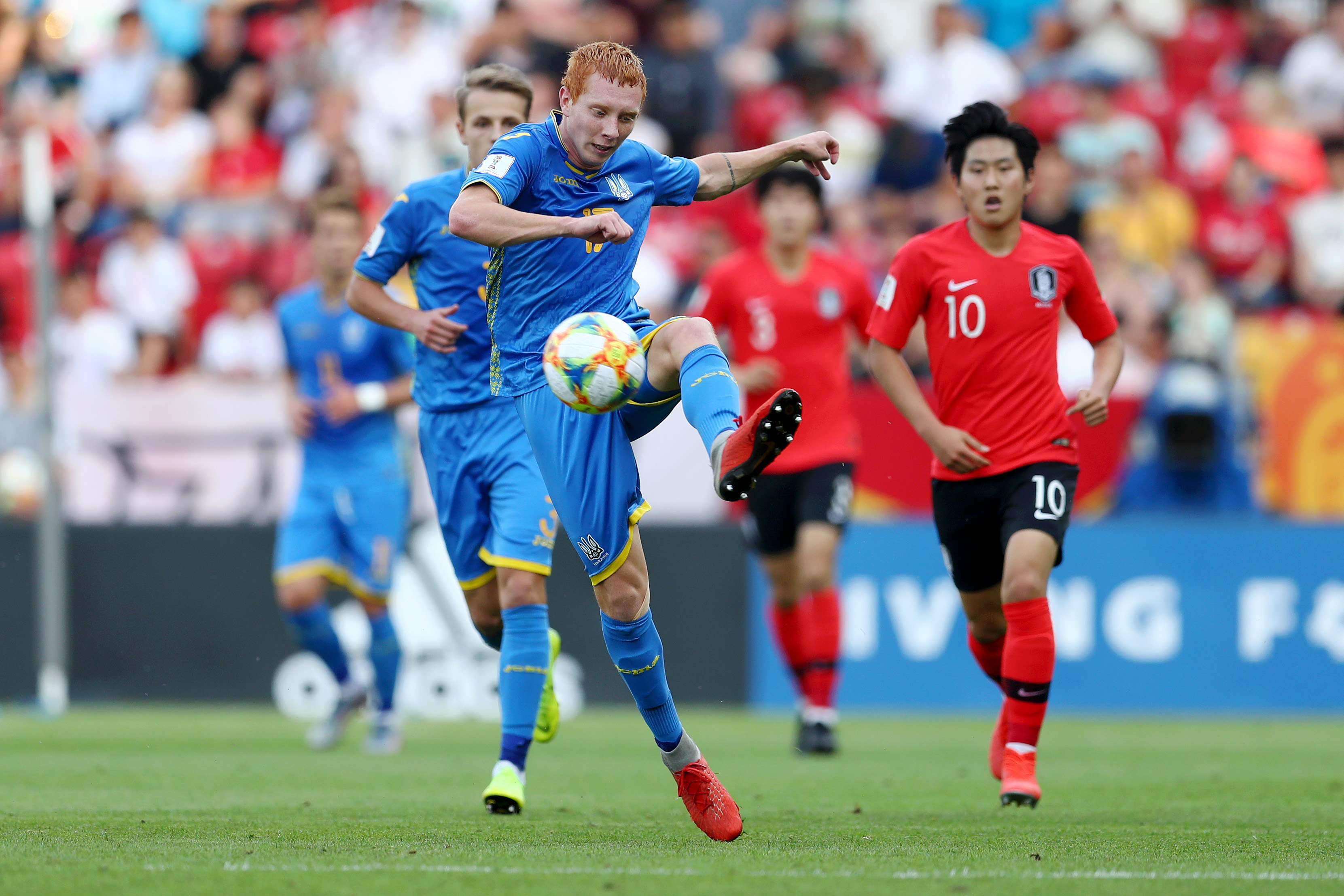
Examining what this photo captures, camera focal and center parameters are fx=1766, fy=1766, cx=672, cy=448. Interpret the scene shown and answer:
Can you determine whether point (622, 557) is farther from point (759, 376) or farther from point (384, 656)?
point (384, 656)

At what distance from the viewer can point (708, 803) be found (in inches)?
222

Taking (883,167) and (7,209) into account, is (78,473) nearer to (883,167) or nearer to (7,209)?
(7,209)

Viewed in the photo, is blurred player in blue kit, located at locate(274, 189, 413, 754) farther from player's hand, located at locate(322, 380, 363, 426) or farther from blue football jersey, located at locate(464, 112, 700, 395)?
blue football jersey, located at locate(464, 112, 700, 395)

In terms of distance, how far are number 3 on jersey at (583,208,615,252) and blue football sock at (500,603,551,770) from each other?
1.53 meters

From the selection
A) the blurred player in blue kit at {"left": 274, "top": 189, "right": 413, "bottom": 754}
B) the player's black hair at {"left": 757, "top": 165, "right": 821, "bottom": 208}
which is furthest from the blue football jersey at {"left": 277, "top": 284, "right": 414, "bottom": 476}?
the player's black hair at {"left": 757, "top": 165, "right": 821, "bottom": 208}

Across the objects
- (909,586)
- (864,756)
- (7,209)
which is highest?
(7,209)

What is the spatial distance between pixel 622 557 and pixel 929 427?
1.75 metres

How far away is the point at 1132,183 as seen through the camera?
1503 cm

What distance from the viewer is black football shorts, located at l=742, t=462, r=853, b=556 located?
9.65 metres

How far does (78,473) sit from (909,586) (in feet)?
19.8

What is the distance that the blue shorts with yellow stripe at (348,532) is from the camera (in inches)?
385

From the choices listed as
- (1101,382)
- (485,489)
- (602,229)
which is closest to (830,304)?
(1101,382)

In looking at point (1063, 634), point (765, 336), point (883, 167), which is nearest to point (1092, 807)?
point (765, 336)

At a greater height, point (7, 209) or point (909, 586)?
point (7, 209)
